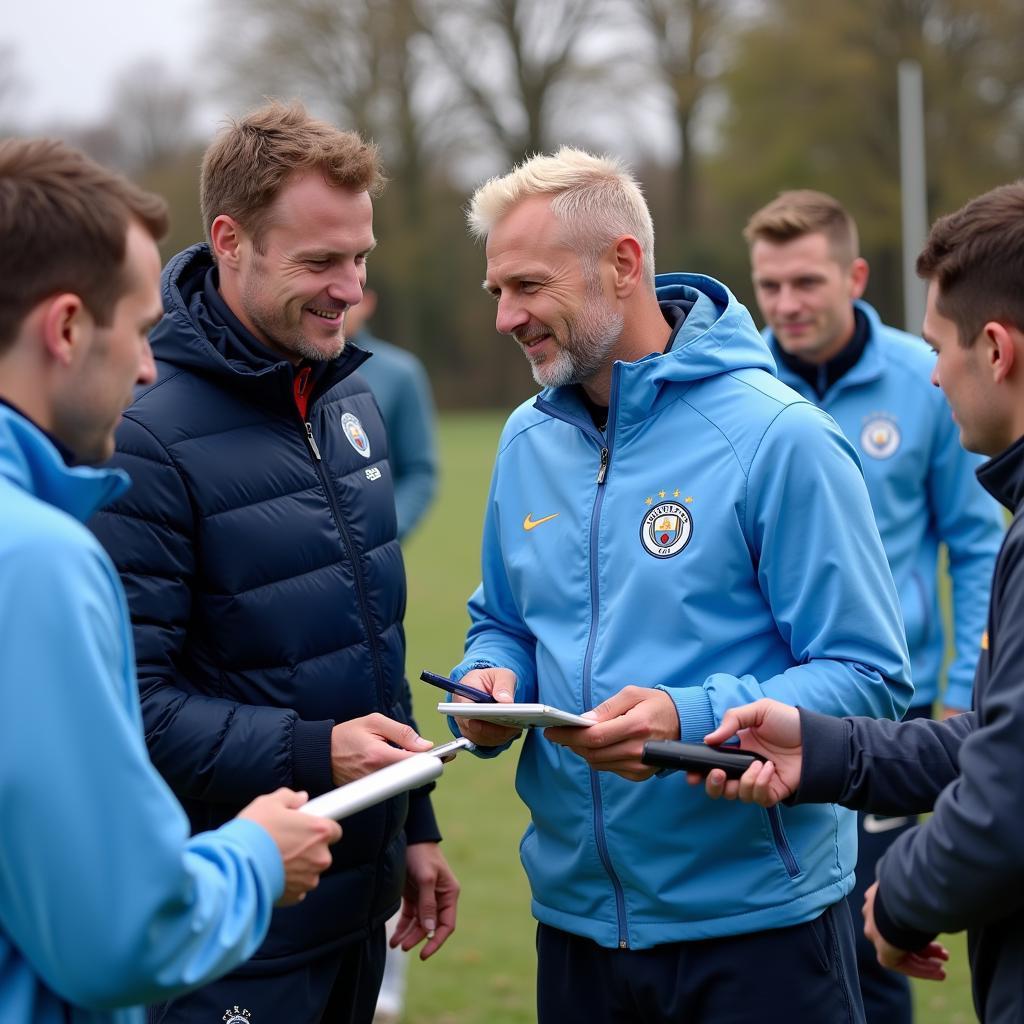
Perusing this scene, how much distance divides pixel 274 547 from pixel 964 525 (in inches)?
121

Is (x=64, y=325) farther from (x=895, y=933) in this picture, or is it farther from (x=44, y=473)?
(x=895, y=933)

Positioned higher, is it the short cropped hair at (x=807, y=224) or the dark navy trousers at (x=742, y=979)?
the short cropped hair at (x=807, y=224)

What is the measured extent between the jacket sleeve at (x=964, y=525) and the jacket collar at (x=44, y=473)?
12.6ft

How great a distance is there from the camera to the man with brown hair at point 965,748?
93.1 inches

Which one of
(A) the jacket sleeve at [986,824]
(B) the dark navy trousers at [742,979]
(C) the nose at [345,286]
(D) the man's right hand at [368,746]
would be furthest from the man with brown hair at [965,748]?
(C) the nose at [345,286]

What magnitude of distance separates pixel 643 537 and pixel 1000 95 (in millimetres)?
39420

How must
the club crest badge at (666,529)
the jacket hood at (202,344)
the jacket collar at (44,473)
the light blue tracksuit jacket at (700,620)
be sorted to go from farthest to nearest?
the jacket hood at (202,344), the club crest badge at (666,529), the light blue tracksuit jacket at (700,620), the jacket collar at (44,473)

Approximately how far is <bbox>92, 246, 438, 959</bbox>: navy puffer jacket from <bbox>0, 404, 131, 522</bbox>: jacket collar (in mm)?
981

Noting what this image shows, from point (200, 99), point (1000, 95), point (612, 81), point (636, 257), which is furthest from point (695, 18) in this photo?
point (636, 257)

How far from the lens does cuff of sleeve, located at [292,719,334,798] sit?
3.19 metres

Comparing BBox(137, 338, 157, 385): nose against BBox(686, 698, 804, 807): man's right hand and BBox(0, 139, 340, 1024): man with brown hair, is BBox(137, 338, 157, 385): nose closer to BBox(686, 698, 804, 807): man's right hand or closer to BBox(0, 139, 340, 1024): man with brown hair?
BBox(0, 139, 340, 1024): man with brown hair

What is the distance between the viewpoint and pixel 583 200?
3.59 metres

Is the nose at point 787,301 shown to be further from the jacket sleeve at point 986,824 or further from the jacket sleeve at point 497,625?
the jacket sleeve at point 986,824

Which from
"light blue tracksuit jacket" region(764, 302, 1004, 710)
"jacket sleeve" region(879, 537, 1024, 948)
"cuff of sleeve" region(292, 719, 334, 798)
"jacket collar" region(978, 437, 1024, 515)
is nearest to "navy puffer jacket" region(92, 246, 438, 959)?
"cuff of sleeve" region(292, 719, 334, 798)
